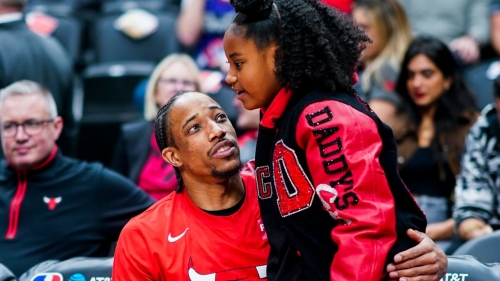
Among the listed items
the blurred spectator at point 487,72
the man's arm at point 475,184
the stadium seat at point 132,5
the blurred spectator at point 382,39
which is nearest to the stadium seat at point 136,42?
the stadium seat at point 132,5

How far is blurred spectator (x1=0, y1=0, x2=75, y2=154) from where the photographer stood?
4.86 meters

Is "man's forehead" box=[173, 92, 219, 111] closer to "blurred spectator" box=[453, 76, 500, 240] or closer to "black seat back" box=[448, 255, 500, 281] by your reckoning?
"black seat back" box=[448, 255, 500, 281]

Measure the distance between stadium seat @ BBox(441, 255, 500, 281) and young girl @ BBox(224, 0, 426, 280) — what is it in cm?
57

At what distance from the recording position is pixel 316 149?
2.24 meters

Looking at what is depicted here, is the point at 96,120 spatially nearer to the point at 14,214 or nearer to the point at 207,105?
the point at 14,214

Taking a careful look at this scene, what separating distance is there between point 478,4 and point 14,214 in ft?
11.8

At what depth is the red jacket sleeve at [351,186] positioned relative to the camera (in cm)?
217

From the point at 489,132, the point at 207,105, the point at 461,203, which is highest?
the point at 207,105

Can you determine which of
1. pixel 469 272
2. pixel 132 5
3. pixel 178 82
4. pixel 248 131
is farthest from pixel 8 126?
pixel 132 5

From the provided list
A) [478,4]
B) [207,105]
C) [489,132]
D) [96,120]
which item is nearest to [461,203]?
[489,132]

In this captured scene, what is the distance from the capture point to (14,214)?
3588 millimetres

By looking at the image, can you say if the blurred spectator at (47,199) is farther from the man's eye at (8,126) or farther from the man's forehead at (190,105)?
the man's forehead at (190,105)

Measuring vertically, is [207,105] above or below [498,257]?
above

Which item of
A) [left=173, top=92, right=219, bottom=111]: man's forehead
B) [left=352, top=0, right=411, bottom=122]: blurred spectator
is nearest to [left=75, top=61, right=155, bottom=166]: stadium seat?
[left=352, top=0, right=411, bottom=122]: blurred spectator
